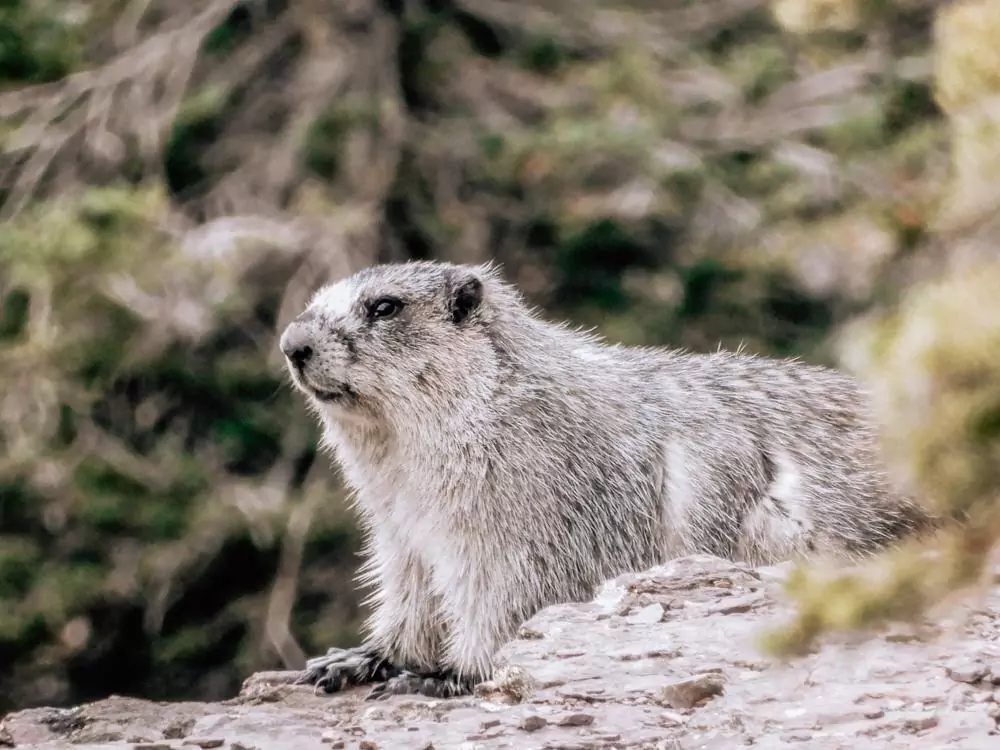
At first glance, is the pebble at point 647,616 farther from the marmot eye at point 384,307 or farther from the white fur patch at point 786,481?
the marmot eye at point 384,307

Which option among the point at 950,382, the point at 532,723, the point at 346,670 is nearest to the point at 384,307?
the point at 346,670

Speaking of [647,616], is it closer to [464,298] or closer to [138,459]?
[464,298]

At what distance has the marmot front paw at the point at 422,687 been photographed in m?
5.12

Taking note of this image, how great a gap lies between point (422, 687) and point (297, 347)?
1.28 metres

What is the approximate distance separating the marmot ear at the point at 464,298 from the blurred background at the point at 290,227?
13.9 feet

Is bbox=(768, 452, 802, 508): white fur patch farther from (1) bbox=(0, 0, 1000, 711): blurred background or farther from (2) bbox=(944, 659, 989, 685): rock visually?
(1) bbox=(0, 0, 1000, 711): blurred background

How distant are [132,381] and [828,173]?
5.88 meters

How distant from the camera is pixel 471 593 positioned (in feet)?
17.2

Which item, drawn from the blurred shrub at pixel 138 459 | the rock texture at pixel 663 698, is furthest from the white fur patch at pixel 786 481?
the blurred shrub at pixel 138 459

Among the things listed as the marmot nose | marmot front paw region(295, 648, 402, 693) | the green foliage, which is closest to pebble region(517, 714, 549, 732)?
marmot front paw region(295, 648, 402, 693)

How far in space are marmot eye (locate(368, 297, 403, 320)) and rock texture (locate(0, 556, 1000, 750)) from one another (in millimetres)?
1403

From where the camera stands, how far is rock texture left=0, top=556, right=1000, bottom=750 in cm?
380

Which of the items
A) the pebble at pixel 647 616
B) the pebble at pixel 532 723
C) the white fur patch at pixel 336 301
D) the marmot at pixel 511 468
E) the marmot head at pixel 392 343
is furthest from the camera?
the white fur patch at pixel 336 301

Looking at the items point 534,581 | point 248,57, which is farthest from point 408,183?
point 534,581
